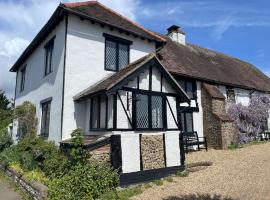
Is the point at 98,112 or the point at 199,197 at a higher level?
the point at 98,112

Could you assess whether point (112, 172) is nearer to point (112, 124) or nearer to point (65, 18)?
point (112, 124)

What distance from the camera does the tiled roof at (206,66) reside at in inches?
655

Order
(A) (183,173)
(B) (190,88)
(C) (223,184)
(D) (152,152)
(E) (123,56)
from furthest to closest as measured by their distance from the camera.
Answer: (B) (190,88)
(E) (123,56)
(A) (183,173)
(D) (152,152)
(C) (223,184)

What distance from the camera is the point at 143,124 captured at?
9.53 m

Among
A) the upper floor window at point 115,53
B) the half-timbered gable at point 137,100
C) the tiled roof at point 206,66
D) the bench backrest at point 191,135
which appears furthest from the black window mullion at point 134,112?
the bench backrest at point 191,135

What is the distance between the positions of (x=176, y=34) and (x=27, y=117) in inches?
564

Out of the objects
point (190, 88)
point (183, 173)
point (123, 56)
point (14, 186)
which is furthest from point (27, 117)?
point (190, 88)

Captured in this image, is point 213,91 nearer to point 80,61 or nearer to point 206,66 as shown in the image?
point 206,66

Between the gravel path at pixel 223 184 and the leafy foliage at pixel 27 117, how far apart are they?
792 cm

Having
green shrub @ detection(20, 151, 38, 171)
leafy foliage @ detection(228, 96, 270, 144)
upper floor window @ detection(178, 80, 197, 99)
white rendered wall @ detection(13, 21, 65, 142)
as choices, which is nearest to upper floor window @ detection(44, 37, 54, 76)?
white rendered wall @ detection(13, 21, 65, 142)

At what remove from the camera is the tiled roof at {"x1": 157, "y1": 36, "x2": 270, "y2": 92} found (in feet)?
54.5

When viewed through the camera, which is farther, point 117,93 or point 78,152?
point 117,93

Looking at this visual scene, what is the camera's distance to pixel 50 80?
1228 centimetres

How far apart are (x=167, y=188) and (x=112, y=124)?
2725 millimetres
